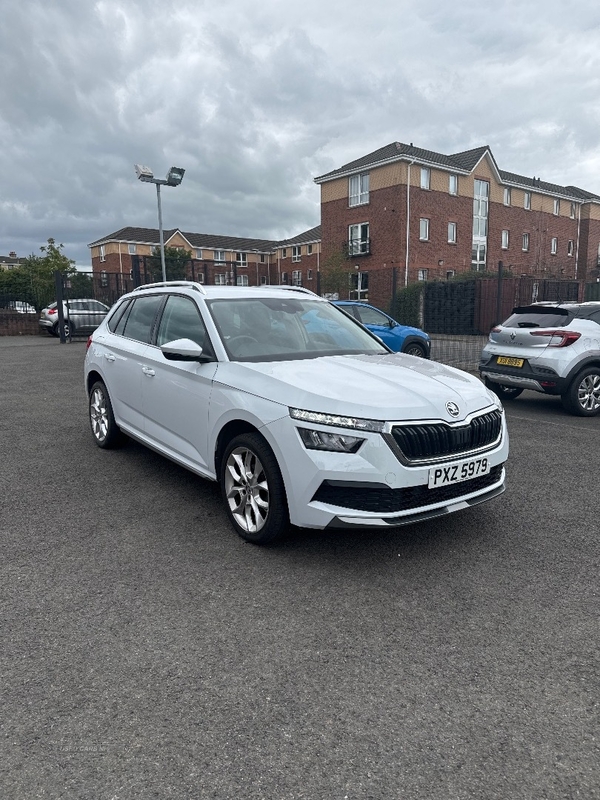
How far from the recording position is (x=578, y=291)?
22219 mm

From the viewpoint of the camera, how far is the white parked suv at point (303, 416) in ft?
10.9

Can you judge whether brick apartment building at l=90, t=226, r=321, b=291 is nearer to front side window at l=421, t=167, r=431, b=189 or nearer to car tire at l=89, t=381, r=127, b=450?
front side window at l=421, t=167, r=431, b=189

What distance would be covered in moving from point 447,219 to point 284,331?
3725 centimetres

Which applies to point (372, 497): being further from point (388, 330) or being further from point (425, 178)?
point (425, 178)

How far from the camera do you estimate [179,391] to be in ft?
14.6

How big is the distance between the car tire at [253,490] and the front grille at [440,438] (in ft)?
2.56

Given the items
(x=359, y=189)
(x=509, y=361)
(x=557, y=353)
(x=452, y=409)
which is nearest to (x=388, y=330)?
(x=509, y=361)

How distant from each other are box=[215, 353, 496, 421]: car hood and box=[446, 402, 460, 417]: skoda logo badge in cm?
3

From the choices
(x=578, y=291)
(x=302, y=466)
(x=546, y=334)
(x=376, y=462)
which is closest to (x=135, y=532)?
(x=302, y=466)

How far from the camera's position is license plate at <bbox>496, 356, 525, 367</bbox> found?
8312mm

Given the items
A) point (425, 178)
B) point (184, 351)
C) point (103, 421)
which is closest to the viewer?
point (184, 351)

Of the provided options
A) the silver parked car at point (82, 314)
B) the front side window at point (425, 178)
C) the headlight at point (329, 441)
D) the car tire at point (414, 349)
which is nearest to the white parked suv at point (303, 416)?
the headlight at point (329, 441)

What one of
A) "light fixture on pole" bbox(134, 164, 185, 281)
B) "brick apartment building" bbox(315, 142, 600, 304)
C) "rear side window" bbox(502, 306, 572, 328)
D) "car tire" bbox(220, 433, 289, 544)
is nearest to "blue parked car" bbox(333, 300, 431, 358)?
"rear side window" bbox(502, 306, 572, 328)

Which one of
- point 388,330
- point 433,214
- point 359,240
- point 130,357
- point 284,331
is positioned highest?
point 433,214
